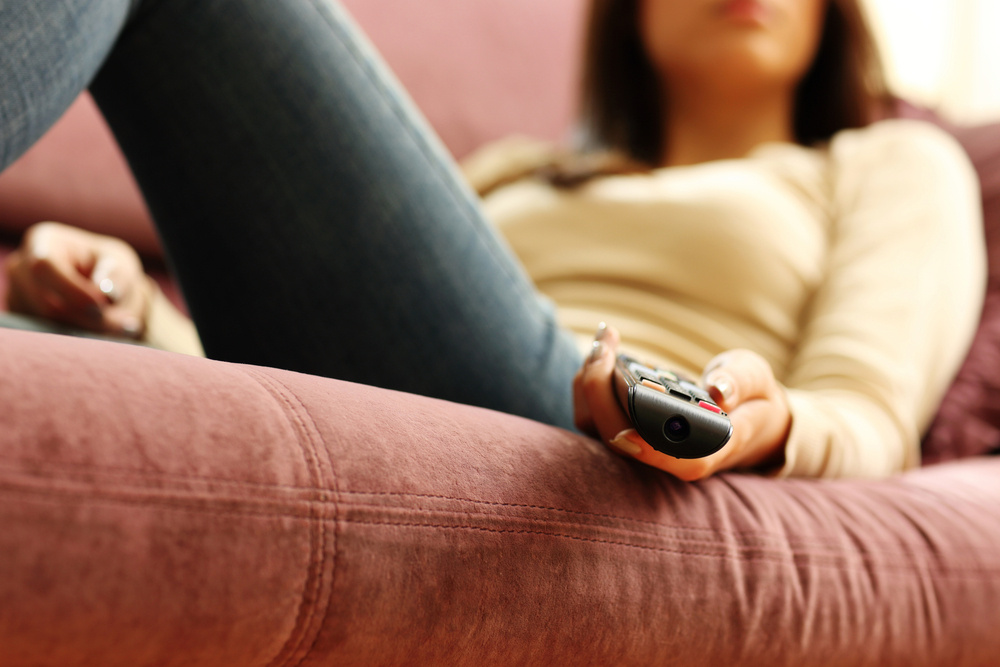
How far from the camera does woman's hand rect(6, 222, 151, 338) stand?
0.61m

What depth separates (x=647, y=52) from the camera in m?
1.07

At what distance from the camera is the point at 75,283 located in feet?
2.00

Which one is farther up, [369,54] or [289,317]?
[369,54]

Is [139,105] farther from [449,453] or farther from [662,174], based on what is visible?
[662,174]

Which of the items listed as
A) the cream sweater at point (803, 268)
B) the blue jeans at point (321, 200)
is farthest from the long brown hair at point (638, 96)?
the blue jeans at point (321, 200)

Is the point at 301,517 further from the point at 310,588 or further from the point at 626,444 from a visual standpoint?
the point at 626,444

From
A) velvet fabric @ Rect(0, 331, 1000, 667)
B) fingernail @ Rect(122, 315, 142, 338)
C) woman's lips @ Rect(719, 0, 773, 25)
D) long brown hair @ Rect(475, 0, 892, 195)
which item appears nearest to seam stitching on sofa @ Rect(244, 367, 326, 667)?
velvet fabric @ Rect(0, 331, 1000, 667)

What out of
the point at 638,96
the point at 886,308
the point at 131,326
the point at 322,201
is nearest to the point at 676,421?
the point at 322,201

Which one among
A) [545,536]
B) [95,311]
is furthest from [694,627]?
[95,311]

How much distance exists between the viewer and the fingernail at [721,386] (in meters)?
0.35

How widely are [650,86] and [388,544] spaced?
1.01m

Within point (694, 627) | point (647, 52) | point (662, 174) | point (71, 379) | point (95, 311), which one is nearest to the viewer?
point (71, 379)

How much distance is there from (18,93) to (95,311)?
1.00ft

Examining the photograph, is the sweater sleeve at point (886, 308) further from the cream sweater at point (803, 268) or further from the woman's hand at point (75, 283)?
the woman's hand at point (75, 283)
